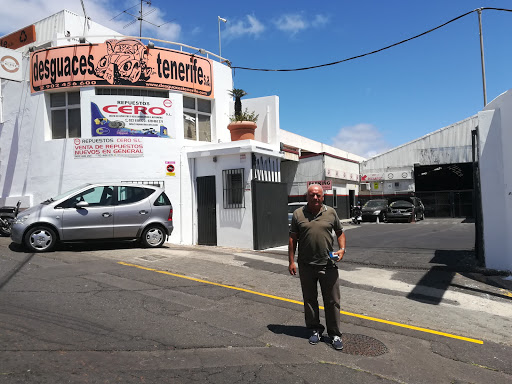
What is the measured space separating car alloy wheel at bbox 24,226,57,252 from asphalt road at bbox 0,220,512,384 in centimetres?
87

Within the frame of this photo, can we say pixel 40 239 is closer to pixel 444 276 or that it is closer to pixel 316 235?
pixel 316 235

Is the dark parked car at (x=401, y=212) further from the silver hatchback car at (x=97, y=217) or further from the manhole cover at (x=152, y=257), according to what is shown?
the manhole cover at (x=152, y=257)

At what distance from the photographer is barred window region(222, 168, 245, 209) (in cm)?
1264

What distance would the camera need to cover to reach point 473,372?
4.13 meters

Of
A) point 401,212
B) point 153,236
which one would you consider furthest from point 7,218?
point 401,212

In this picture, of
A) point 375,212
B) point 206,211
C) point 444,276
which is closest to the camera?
point 444,276

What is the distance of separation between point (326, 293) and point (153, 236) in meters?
7.35

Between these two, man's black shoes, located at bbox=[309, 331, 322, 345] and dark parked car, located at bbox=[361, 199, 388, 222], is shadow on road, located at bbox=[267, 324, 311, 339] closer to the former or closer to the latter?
man's black shoes, located at bbox=[309, 331, 322, 345]

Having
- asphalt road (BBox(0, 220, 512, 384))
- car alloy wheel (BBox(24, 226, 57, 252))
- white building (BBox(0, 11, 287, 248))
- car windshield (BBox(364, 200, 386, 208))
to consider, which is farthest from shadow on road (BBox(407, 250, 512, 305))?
car windshield (BBox(364, 200, 386, 208))

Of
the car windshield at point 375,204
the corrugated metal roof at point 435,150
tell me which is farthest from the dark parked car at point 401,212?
the corrugated metal roof at point 435,150

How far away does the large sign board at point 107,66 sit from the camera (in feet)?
43.2

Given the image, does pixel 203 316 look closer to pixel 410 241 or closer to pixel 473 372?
pixel 473 372

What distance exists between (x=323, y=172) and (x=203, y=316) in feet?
72.1

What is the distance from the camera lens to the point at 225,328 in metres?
5.14
